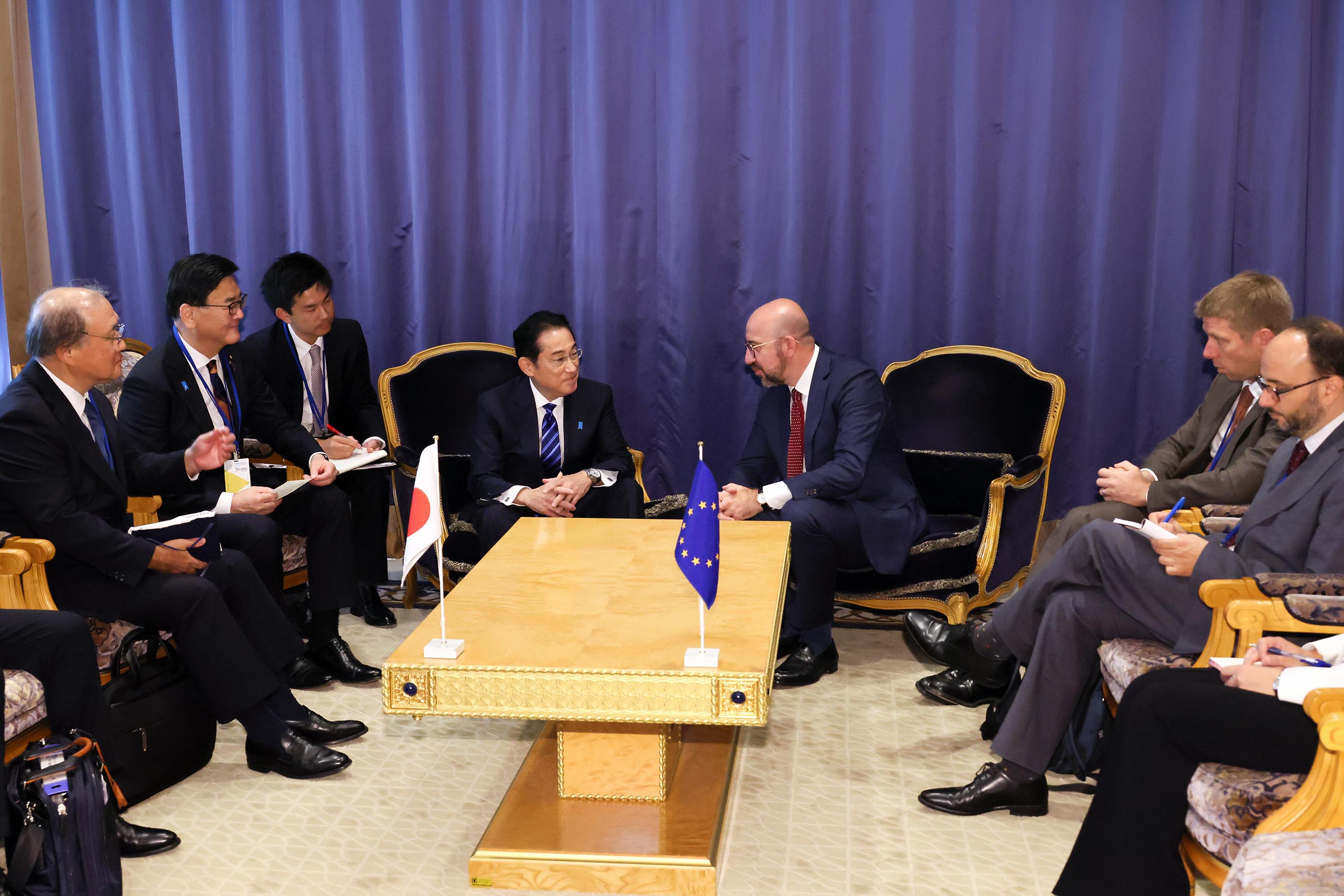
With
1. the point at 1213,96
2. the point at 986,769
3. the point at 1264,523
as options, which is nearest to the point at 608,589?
the point at 986,769

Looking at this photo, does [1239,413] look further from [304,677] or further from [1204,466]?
[304,677]

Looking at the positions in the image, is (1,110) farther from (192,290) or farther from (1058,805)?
(1058,805)

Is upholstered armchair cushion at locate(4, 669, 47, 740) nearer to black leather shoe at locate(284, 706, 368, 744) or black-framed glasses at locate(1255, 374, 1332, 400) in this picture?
black leather shoe at locate(284, 706, 368, 744)

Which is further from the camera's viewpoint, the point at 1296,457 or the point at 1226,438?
the point at 1226,438

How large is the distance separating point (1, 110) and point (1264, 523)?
542 centimetres

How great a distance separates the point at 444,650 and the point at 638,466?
2415 mm

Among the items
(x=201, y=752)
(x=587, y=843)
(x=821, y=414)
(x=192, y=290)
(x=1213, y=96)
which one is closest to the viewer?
(x=587, y=843)

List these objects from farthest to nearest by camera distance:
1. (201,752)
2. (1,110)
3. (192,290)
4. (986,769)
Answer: (1,110), (192,290), (201,752), (986,769)

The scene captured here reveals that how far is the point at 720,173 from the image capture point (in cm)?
521

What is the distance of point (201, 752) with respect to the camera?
11.5ft

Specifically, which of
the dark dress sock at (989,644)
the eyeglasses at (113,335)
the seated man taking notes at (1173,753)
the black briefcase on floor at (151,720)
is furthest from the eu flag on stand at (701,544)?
the eyeglasses at (113,335)

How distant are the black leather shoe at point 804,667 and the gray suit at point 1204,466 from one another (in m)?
0.85

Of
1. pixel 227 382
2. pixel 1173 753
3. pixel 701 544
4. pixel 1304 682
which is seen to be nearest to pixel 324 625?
pixel 227 382

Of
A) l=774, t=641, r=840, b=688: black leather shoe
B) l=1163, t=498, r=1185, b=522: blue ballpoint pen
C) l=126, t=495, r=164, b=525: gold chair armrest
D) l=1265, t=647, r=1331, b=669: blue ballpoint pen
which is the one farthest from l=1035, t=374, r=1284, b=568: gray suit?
l=126, t=495, r=164, b=525: gold chair armrest
